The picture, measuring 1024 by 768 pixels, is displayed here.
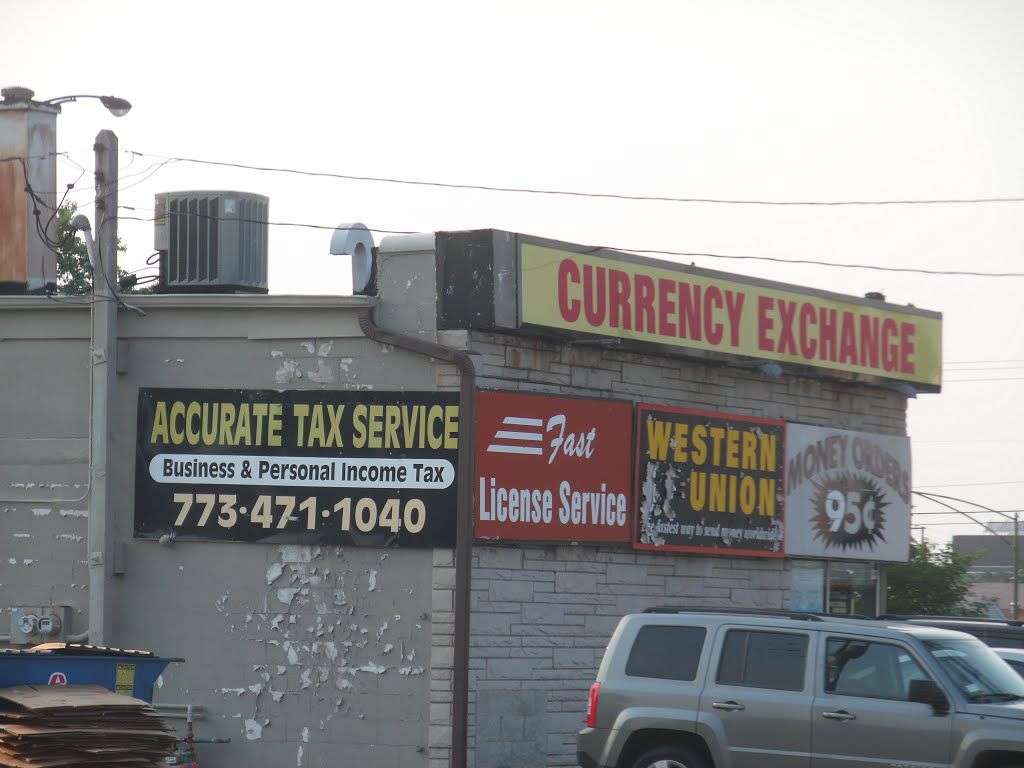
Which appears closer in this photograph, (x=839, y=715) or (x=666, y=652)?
(x=839, y=715)

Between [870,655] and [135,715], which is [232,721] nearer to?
[135,715]

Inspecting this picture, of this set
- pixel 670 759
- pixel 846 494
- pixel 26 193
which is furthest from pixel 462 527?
pixel 26 193

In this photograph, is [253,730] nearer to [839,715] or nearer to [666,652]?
[666,652]

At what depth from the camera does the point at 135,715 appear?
9938 mm

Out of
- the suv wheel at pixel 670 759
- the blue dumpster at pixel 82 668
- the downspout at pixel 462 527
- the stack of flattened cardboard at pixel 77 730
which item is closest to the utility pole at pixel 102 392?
the downspout at pixel 462 527

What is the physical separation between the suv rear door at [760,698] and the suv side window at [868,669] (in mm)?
185

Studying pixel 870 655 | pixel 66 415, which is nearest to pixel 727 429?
pixel 870 655

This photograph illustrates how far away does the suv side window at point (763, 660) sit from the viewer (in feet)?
36.6

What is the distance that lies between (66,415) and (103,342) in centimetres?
112

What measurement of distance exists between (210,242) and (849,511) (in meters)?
9.08

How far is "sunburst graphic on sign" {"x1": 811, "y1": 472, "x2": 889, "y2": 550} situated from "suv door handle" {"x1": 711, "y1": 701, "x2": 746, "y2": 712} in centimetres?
753

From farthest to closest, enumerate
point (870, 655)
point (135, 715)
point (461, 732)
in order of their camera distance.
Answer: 1. point (461, 732)
2. point (870, 655)
3. point (135, 715)

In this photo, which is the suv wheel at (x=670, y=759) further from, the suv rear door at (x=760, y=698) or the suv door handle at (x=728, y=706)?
the suv door handle at (x=728, y=706)

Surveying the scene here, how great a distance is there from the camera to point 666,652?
11719 mm
